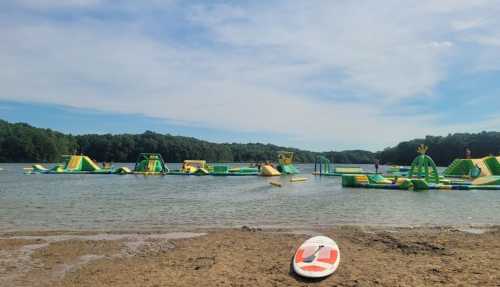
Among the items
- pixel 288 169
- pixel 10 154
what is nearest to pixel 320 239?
pixel 288 169

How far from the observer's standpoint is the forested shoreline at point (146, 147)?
343 feet

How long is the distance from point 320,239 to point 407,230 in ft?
16.6

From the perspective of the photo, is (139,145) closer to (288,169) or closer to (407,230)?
(288,169)

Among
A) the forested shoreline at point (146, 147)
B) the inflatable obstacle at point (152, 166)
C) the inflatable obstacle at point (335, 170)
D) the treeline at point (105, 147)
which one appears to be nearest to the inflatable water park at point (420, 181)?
the inflatable obstacle at point (335, 170)

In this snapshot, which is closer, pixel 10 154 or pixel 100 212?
pixel 100 212

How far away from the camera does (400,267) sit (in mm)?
8203

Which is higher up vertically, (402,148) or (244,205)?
(402,148)

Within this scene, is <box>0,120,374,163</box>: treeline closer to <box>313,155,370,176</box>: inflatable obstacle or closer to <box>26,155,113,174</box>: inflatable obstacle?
<box>26,155,113,174</box>: inflatable obstacle

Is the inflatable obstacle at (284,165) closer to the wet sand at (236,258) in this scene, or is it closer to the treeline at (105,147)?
the wet sand at (236,258)

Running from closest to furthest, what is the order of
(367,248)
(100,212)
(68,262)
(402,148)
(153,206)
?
1. (68,262)
2. (367,248)
3. (100,212)
4. (153,206)
5. (402,148)

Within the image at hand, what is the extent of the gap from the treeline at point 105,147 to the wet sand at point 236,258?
100487 mm

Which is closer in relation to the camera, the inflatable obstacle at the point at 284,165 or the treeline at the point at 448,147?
the inflatable obstacle at the point at 284,165

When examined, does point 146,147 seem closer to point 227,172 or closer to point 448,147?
point 227,172

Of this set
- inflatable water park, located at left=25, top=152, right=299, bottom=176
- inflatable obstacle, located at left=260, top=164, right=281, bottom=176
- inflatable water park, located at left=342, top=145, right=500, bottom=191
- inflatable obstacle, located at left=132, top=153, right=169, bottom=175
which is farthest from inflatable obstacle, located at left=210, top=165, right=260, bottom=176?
inflatable water park, located at left=342, top=145, right=500, bottom=191
